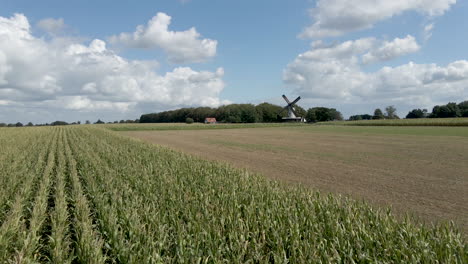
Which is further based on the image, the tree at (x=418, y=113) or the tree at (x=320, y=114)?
the tree at (x=320, y=114)

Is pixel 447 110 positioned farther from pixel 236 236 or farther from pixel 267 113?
pixel 236 236

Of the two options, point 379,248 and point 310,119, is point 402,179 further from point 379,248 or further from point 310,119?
point 310,119

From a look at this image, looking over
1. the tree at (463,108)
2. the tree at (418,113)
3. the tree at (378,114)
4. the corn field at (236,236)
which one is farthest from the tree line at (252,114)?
the corn field at (236,236)

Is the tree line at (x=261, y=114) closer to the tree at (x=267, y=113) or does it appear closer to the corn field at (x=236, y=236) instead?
the tree at (x=267, y=113)

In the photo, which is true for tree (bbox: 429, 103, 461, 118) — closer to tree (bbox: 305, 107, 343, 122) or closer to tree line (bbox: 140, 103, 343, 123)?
tree (bbox: 305, 107, 343, 122)

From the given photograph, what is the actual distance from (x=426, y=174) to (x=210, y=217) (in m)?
13.1

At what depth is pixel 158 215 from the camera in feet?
20.4

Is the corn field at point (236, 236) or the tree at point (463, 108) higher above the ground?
the tree at point (463, 108)

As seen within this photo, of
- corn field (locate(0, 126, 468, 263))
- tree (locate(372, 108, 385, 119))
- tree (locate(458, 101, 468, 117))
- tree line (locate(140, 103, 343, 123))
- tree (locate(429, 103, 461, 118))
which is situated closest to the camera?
corn field (locate(0, 126, 468, 263))

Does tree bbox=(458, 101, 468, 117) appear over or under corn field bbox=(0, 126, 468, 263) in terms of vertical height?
over

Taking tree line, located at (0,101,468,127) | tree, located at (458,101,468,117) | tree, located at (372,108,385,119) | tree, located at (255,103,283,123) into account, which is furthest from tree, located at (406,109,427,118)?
tree, located at (255,103,283,123)

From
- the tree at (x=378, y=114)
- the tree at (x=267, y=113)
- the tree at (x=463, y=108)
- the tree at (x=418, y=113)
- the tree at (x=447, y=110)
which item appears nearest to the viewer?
the tree at (x=463, y=108)

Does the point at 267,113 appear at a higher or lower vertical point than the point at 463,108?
higher

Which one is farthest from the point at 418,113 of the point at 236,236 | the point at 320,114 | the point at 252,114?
the point at 236,236
